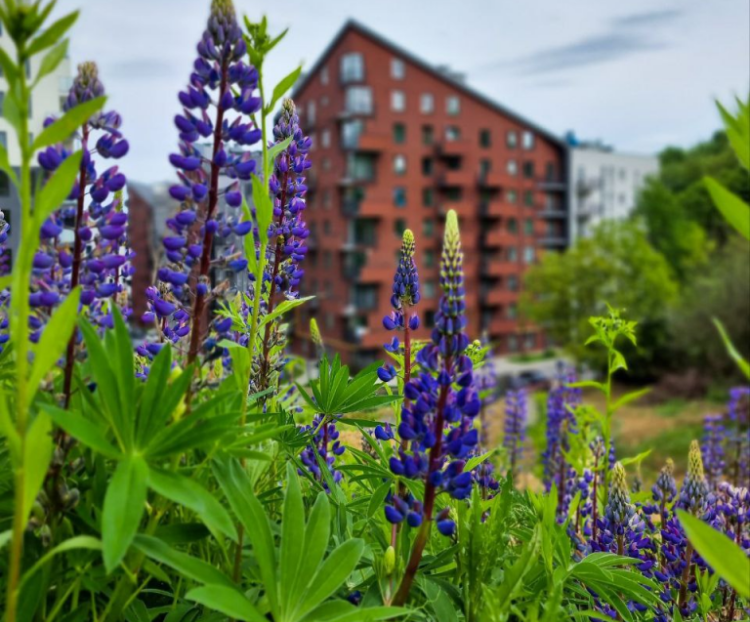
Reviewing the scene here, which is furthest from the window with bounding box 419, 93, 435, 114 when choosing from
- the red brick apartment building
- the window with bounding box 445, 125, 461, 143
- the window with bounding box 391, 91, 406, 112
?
the window with bounding box 445, 125, 461, 143

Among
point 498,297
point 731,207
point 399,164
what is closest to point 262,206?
point 731,207

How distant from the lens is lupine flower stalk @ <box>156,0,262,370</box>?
3.92 feet

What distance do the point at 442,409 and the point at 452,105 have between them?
117ft

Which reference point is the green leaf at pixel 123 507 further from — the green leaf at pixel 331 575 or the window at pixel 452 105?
the window at pixel 452 105

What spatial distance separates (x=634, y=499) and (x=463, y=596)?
4.46ft

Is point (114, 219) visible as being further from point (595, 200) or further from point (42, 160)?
point (595, 200)

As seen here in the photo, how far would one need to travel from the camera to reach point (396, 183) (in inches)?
1328

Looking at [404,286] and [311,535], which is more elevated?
[404,286]

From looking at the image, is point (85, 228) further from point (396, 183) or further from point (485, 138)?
point (485, 138)

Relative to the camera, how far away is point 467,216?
36.2 metres

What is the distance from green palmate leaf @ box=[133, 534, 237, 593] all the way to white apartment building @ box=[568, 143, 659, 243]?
39680 mm

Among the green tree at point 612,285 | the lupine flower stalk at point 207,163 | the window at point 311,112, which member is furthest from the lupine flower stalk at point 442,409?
the window at point 311,112

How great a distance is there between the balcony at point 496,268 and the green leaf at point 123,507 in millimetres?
36074

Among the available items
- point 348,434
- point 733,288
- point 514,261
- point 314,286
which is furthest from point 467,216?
point 348,434
